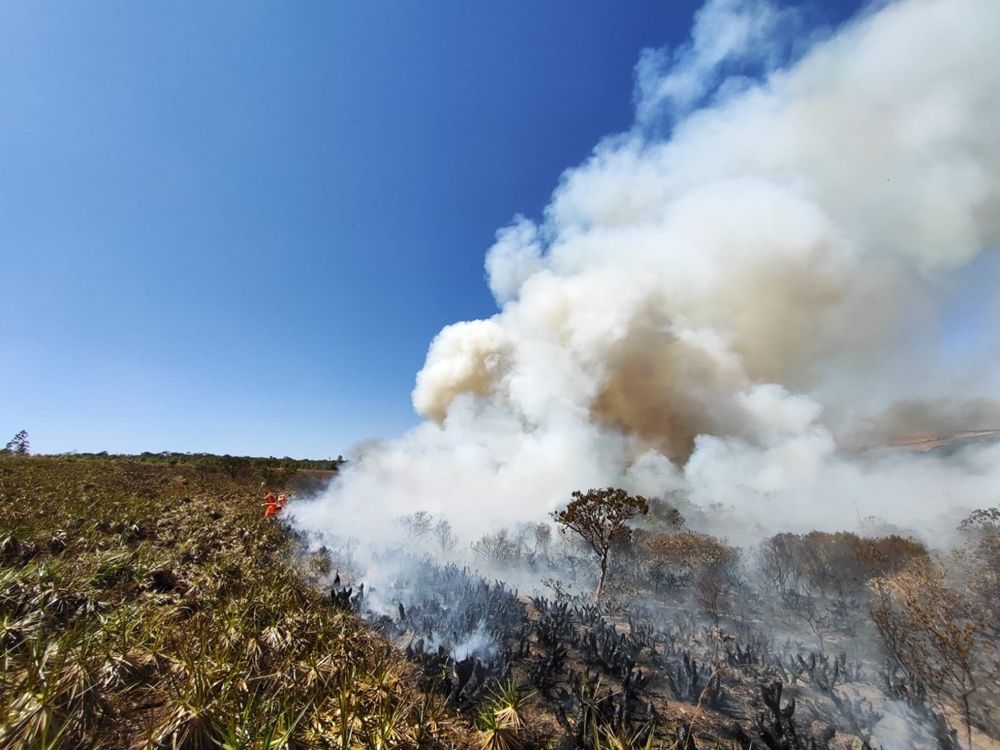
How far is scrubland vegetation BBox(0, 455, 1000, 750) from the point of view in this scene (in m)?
6.26

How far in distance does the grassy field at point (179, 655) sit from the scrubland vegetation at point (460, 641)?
0.15 feet

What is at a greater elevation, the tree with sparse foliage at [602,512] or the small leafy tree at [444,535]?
the tree with sparse foliage at [602,512]

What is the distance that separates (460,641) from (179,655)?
7.48 metres

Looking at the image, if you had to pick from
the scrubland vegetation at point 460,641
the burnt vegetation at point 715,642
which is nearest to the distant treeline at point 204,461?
the scrubland vegetation at point 460,641

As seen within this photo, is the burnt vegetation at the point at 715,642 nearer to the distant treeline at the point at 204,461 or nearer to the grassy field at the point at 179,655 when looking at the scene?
the grassy field at the point at 179,655

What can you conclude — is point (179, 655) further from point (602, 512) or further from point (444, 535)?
point (444, 535)

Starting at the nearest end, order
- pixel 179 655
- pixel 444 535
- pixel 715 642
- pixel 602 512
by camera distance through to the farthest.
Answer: pixel 179 655 < pixel 715 642 < pixel 602 512 < pixel 444 535

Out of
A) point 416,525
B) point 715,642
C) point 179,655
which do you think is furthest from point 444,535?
point 179,655

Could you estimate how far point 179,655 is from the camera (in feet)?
23.0

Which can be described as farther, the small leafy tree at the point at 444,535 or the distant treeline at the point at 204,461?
the distant treeline at the point at 204,461

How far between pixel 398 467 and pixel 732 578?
28.3m

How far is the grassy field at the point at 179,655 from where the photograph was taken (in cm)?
546

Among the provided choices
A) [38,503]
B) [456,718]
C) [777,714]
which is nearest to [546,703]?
[456,718]

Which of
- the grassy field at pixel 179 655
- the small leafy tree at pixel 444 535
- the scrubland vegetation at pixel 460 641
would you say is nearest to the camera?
the grassy field at pixel 179 655
